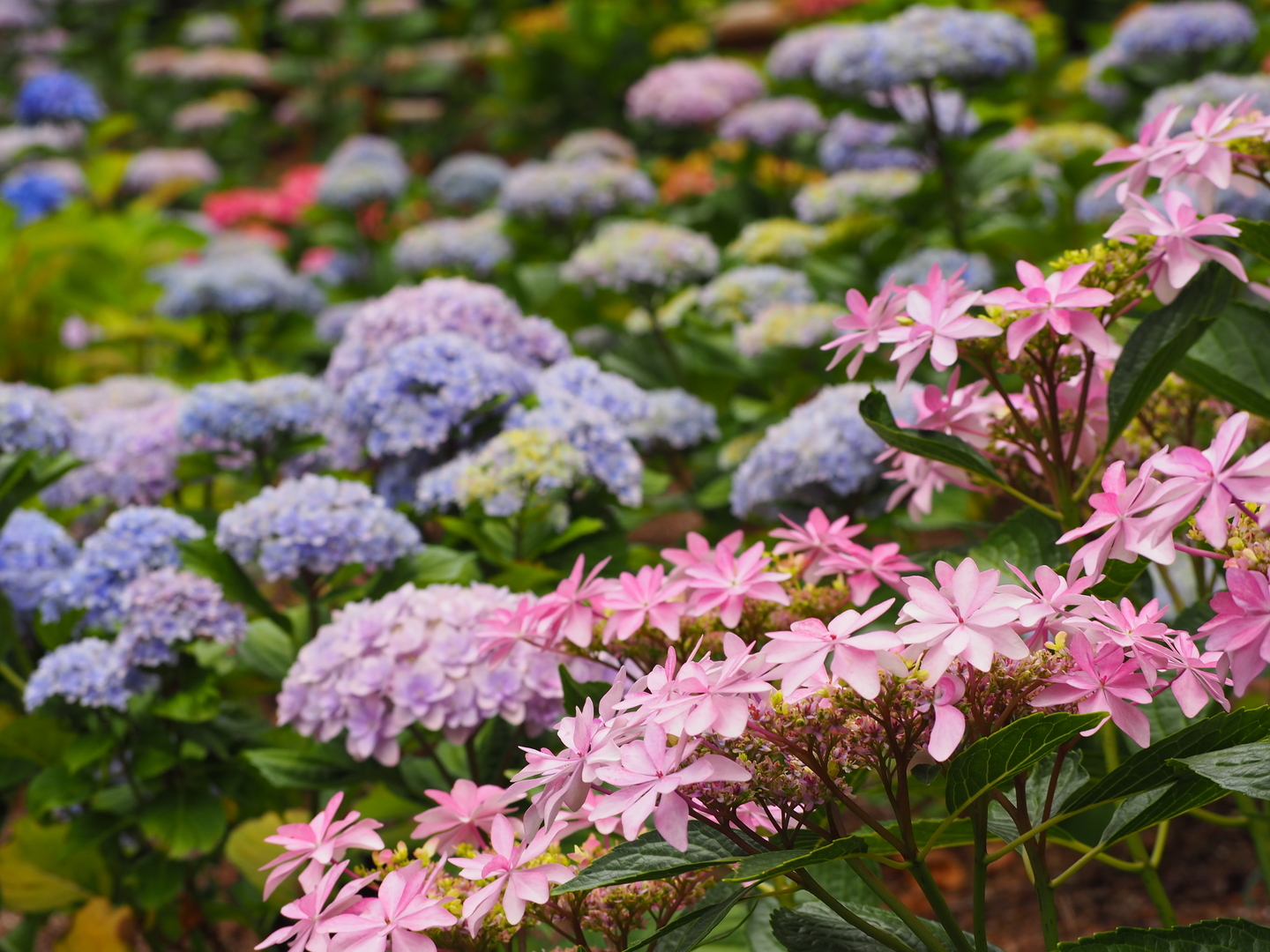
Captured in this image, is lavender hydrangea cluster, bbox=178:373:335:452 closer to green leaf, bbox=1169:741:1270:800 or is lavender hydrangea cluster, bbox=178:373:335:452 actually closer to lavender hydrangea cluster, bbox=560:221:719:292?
lavender hydrangea cluster, bbox=560:221:719:292

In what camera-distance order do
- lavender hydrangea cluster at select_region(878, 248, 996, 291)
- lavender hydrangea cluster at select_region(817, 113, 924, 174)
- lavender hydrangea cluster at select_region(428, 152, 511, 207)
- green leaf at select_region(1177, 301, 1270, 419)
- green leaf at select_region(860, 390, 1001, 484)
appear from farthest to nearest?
1. lavender hydrangea cluster at select_region(428, 152, 511, 207)
2. lavender hydrangea cluster at select_region(817, 113, 924, 174)
3. lavender hydrangea cluster at select_region(878, 248, 996, 291)
4. green leaf at select_region(1177, 301, 1270, 419)
5. green leaf at select_region(860, 390, 1001, 484)

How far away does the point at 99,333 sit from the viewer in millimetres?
4211

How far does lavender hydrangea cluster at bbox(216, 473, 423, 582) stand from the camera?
1485 millimetres

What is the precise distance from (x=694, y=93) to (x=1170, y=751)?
137 inches

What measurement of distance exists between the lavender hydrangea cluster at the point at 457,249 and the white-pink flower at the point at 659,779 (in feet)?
8.97

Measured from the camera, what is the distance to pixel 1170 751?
793 mm

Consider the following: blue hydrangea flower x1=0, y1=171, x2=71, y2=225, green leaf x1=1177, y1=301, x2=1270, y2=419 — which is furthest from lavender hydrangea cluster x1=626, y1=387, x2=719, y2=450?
blue hydrangea flower x1=0, y1=171, x2=71, y2=225

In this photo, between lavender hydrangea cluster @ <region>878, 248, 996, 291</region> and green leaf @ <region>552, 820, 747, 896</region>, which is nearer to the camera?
green leaf @ <region>552, 820, 747, 896</region>

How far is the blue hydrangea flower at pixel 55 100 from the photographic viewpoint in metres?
4.69

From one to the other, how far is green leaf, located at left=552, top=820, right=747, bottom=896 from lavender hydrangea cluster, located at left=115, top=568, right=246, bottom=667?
91 cm

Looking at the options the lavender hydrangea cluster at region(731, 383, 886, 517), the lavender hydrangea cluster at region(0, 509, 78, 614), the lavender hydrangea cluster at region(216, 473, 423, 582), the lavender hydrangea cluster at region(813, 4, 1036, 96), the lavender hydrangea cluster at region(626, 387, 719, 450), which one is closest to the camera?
the lavender hydrangea cluster at region(216, 473, 423, 582)

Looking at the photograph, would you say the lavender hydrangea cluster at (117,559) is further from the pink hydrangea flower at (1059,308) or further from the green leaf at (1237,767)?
the green leaf at (1237,767)

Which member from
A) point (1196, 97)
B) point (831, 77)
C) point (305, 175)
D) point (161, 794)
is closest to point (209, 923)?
point (161, 794)

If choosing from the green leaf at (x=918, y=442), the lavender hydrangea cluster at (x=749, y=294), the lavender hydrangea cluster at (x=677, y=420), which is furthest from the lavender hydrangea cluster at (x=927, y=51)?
the green leaf at (x=918, y=442)
